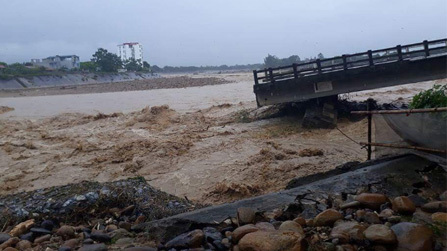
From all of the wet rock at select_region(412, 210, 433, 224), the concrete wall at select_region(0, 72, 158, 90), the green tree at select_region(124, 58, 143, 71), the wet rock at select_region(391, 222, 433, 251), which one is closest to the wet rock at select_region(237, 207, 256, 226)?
the wet rock at select_region(391, 222, 433, 251)

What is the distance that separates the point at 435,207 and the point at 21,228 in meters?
5.13

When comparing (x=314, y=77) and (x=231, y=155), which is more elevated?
(x=314, y=77)

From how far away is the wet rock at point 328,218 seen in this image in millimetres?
3825

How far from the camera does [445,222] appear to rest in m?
3.38

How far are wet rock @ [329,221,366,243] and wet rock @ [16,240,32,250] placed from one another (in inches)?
142

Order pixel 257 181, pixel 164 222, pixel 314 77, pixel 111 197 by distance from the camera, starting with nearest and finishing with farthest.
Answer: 1. pixel 164 222
2. pixel 111 197
3. pixel 257 181
4. pixel 314 77

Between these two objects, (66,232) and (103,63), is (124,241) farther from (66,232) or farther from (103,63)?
(103,63)

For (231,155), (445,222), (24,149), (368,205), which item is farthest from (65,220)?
(24,149)

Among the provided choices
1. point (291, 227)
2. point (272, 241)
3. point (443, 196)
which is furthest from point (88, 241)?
point (443, 196)

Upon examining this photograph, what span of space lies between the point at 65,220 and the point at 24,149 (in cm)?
1000

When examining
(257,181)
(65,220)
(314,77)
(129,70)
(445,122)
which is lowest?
(257,181)

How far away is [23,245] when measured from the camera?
4.32m

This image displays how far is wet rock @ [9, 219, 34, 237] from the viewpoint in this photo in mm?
4691

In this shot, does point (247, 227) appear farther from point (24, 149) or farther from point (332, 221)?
point (24, 149)
